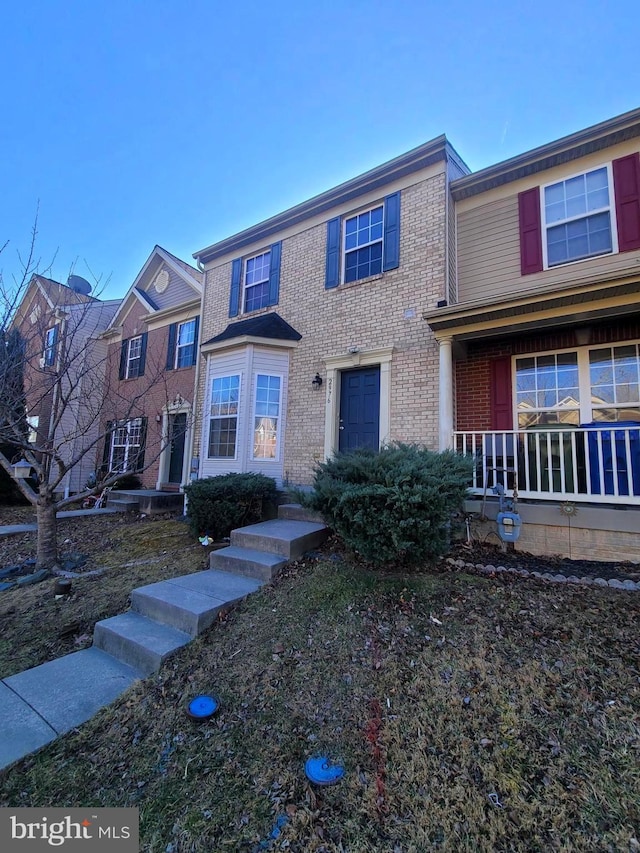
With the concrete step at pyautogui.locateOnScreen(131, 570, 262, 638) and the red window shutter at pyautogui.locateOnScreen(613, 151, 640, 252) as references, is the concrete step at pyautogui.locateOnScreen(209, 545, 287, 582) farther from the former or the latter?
the red window shutter at pyautogui.locateOnScreen(613, 151, 640, 252)

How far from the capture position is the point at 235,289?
9.70m

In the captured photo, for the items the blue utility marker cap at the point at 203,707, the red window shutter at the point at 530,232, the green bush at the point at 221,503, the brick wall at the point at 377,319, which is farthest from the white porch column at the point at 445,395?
the blue utility marker cap at the point at 203,707

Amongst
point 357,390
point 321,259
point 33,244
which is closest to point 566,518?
point 357,390

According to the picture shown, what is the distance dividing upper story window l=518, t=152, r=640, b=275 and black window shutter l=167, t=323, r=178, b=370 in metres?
9.53

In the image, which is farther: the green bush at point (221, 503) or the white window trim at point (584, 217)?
the green bush at point (221, 503)

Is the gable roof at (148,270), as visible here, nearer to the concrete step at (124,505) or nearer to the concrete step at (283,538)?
the concrete step at (124,505)

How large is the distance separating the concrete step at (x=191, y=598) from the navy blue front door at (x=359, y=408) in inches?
142

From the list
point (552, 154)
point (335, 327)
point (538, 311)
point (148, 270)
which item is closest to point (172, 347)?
point (148, 270)

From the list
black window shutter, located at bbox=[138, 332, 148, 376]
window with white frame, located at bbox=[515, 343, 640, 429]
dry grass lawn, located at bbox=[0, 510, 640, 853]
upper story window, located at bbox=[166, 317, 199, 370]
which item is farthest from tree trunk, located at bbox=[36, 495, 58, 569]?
black window shutter, located at bbox=[138, 332, 148, 376]

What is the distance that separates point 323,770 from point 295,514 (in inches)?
169

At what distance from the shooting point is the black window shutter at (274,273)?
29.2 feet

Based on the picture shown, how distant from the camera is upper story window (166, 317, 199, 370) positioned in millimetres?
11273

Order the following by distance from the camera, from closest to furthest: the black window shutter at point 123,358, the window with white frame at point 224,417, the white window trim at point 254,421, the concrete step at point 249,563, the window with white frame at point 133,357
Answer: the concrete step at point 249,563 < the white window trim at point 254,421 < the window with white frame at point 224,417 < the window with white frame at point 133,357 < the black window shutter at point 123,358

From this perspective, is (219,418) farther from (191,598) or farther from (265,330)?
(191,598)
